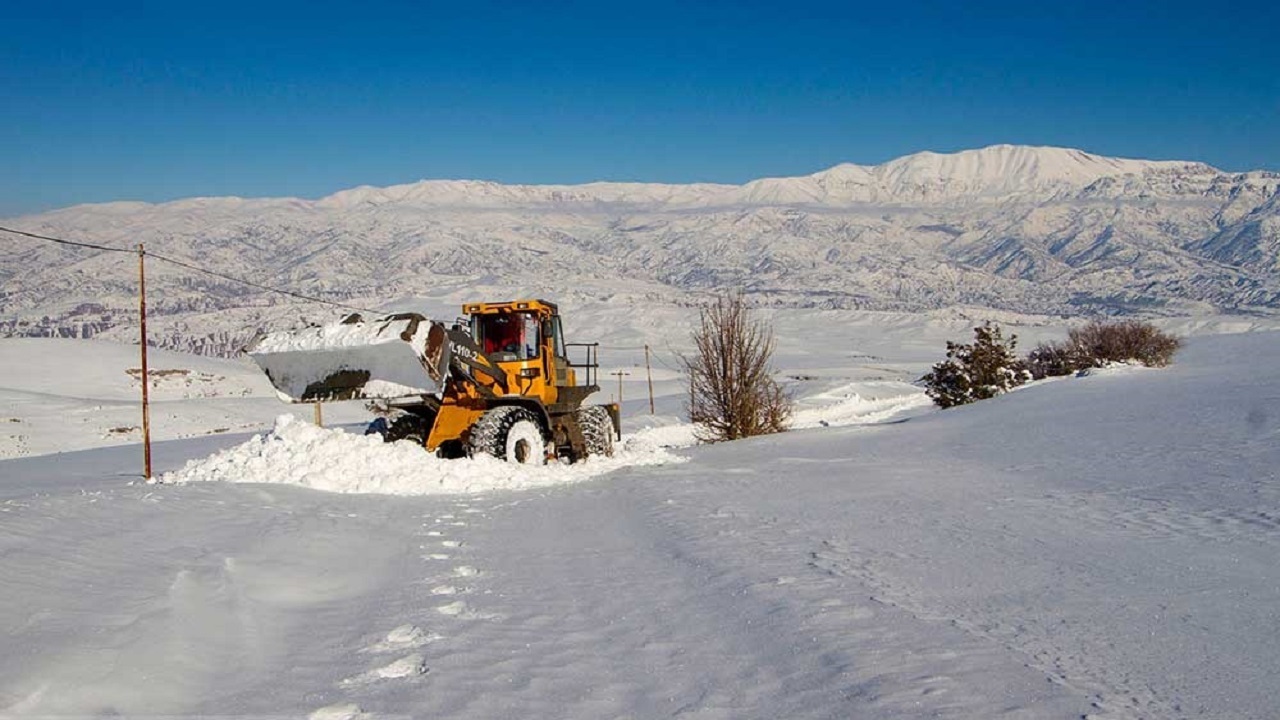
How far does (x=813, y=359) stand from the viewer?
142 meters

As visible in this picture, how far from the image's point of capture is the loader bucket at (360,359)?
634 inches

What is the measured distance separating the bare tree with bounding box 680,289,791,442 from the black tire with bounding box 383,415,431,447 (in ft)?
27.0

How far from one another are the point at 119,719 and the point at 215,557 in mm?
4002

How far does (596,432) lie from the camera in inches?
788

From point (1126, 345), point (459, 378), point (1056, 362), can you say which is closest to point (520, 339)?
point (459, 378)

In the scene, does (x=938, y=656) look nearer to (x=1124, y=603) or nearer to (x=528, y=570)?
(x=1124, y=603)

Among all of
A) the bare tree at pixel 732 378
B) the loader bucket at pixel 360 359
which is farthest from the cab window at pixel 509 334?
the bare tree at pixel 732 378

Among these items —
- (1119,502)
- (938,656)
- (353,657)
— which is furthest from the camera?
(1119,502)

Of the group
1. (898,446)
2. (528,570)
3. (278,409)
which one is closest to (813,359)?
(278,409)

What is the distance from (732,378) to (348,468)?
39.4 feet

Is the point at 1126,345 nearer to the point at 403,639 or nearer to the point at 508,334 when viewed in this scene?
the point at 508,334

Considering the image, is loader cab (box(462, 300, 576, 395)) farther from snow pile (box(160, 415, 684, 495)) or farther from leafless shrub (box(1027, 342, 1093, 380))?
leafless shrub (box(1027, 342, 1093, 380))

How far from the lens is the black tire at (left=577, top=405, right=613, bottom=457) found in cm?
1989

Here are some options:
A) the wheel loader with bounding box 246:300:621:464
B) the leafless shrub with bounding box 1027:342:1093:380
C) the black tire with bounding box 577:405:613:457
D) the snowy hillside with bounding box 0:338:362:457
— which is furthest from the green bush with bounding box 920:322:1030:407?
the snowy hillside with bounding box 0:338:362:457
